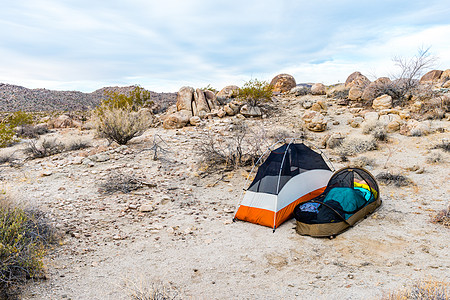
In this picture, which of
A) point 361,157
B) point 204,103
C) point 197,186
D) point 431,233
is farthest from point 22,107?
point 431,233

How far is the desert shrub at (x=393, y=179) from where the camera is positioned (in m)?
6.89

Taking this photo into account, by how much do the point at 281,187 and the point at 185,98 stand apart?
456 inches

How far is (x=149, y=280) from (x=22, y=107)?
4323 centimetres

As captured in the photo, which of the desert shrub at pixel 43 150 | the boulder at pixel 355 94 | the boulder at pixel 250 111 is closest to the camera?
the desert shrub at pixel 43 150

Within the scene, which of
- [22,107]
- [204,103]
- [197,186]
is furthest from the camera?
[22,107]

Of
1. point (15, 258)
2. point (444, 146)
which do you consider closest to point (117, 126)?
point (15, 258)

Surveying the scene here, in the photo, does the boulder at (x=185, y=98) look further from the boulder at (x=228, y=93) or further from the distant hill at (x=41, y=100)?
the distant hill at (x=41, y=100)

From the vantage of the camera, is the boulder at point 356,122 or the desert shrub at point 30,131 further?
the desert shrub at point 30,131

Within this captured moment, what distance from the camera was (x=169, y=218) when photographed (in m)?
5.63

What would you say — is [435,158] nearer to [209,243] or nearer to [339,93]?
[209,243]

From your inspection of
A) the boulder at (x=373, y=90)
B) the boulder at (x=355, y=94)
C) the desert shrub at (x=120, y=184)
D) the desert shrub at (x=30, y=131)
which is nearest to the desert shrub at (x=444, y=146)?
the boulder at (x=373, y=90)

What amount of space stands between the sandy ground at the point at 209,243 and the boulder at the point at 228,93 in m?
10.3

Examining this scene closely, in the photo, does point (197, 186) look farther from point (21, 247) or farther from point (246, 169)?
point (21, 247)

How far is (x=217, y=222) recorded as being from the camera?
5516mm
